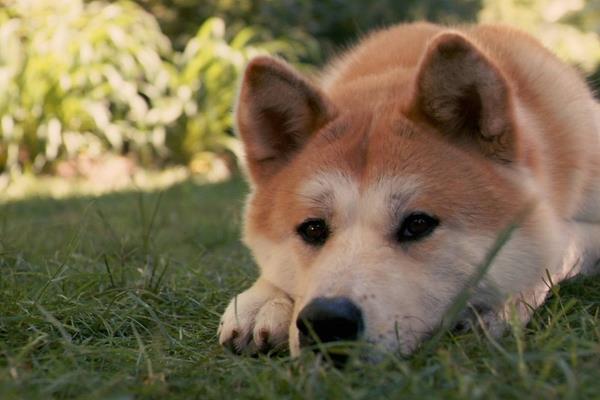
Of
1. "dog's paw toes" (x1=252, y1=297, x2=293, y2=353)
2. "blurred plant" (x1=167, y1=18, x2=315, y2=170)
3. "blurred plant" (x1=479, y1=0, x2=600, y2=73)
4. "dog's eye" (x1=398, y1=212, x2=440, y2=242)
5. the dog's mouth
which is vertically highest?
"dog's eye" (x1=398, y1=212, x2=440, y2=242)

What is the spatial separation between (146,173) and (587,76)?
5397 mm

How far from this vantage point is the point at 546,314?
2.66 meters

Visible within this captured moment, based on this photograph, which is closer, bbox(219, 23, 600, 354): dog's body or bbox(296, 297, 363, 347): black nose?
bbox(296, 297, 363, 347): black nose

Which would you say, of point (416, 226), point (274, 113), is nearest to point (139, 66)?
point (274, 113)

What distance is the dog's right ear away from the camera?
2.90m

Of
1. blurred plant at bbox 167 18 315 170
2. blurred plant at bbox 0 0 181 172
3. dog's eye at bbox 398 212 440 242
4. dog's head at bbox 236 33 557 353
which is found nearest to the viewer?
dog's head at bbox 236 33 557 353

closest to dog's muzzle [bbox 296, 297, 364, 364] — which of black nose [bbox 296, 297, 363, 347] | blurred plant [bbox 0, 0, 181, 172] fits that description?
black nose [bbox 296, 297, 363, 347]

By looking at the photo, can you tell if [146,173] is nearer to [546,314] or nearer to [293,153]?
[293,153]

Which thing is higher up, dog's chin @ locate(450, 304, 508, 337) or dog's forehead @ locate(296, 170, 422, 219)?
dog's forehead @ locate(296, 170, 422, 219)

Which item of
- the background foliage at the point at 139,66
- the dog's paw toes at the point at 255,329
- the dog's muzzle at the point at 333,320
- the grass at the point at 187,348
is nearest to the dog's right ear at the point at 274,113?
the grass at the point at 187,348

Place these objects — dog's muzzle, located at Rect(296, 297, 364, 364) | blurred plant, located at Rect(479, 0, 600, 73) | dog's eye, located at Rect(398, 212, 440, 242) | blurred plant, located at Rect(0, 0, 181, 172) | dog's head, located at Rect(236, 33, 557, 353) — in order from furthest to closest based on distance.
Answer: blurred plant, located at Rect(479, 0, 600, 73), blurred plant, located at Rect(0, 0, 181, 172), dog's eye, located at Rect(398, 212, 440, 242), dog's head, located at Rect(236, 33, 557, 353), dog's muzzle, located at Rect(296, 297, 364, 364)

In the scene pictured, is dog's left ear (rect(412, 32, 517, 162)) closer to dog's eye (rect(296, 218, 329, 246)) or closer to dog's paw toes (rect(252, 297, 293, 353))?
dog's eye (rect(296, 218, 329, 246))

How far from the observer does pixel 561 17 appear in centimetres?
1482

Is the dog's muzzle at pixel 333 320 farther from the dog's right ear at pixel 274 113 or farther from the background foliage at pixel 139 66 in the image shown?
the background foliage at pixel 139 66
